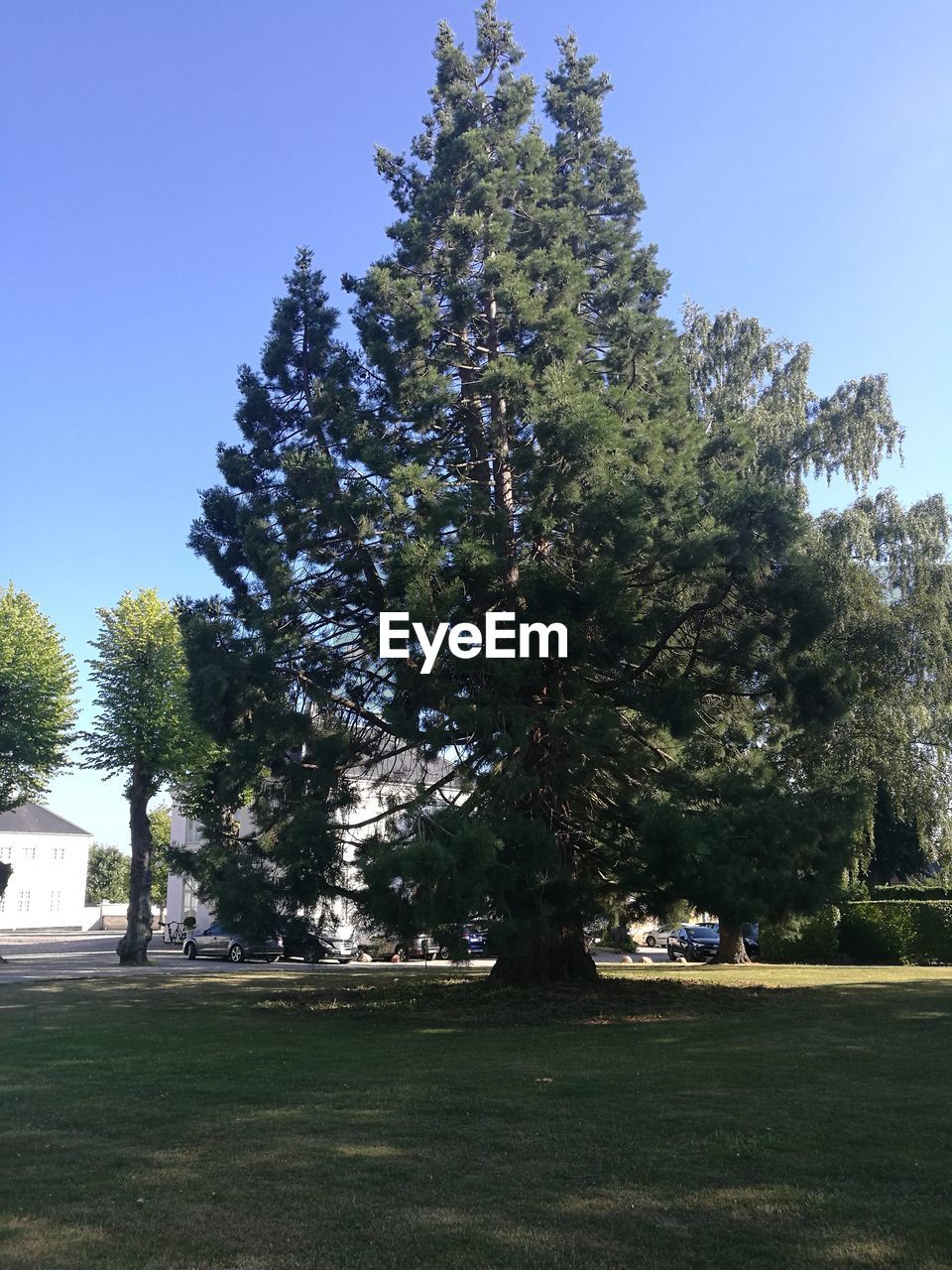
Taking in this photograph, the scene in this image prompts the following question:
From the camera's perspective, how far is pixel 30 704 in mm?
37500

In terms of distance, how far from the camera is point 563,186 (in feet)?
85.5

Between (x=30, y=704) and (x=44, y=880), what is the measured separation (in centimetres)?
4832

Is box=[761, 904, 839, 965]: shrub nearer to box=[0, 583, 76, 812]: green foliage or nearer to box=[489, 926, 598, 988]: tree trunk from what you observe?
box=[489, 926, 598, 988]: tree trunk

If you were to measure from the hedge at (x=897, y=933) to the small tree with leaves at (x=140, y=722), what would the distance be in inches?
835

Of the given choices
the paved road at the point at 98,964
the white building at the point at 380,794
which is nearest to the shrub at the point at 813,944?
the paved road at the point at 98,964

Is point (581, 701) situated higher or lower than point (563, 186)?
lower

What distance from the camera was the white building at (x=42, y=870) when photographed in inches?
3063

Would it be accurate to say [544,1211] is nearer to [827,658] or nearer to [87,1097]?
[87,1097]

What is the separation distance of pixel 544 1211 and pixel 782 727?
60.4ft

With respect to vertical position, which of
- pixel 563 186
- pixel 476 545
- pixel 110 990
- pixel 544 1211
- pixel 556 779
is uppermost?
pixel 563 186

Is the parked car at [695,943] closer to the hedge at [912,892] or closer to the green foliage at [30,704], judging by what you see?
the hedge at [912,892]

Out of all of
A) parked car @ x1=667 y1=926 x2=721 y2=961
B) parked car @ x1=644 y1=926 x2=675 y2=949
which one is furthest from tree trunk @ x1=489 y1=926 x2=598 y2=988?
parked car @ x1=644 y1=926 x2=675 y2=949

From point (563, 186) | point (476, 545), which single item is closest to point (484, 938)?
point (476, 545)

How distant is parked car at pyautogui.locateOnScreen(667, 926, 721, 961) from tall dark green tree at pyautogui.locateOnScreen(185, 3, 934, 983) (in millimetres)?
18236
